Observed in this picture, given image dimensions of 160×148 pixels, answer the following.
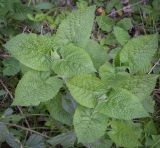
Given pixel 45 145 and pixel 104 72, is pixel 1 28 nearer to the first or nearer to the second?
pixel 45 145

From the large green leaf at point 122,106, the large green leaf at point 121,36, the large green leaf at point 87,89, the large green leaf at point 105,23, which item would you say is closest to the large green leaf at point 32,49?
the large green leaf at point 87,89

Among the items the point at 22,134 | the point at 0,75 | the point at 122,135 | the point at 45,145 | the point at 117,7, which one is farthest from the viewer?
the point at 117,7

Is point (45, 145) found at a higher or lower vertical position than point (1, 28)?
lower

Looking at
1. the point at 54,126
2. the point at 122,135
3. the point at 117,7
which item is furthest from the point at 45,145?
the point at 117,7


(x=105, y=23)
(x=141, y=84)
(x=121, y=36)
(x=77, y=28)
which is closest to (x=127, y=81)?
(x=141, y=84)

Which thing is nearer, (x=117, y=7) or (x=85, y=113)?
(x=85, y=113)

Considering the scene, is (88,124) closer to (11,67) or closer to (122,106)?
(122,106)
